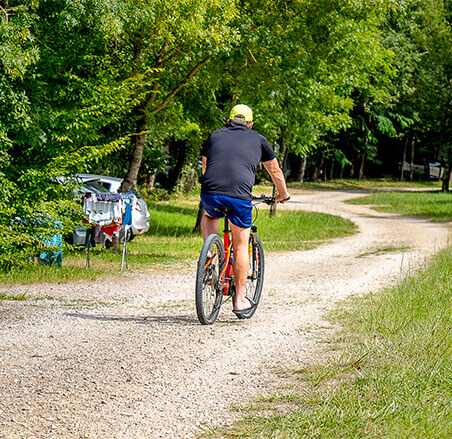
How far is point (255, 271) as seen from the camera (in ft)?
23.4

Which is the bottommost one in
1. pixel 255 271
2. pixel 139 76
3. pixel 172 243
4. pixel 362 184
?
pixel 172 243

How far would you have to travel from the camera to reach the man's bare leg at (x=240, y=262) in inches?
253

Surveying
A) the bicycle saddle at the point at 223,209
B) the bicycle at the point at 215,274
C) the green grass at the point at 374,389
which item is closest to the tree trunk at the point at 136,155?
the bicycle at the point at 215,274

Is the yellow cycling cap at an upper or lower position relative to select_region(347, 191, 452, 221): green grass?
upper

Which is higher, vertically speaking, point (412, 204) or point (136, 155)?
point (136, 155)

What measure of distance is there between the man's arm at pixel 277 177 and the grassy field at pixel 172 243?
4269mm

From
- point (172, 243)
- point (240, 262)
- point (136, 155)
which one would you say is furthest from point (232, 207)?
point (172, 243)

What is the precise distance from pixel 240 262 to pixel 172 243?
1062cm

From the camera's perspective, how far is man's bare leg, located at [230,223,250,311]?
6434 millimetres

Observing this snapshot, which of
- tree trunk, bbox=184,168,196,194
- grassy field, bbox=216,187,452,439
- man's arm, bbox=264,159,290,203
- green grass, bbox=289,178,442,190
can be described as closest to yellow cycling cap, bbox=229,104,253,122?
man's arm, bbox=264,159,290,203

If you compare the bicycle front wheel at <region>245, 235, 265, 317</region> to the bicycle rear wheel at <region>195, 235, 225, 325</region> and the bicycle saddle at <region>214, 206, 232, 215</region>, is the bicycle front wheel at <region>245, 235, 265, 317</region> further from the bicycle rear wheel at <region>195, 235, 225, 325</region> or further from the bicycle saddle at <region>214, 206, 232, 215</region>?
the bicycle saddle at <region>214, 206, 232, 215</region>

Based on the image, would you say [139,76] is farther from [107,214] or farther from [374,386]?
[374,386]

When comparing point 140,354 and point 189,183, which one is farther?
point 189,183

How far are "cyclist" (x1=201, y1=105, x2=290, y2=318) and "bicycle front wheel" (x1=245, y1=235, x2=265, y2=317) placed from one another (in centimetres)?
49
